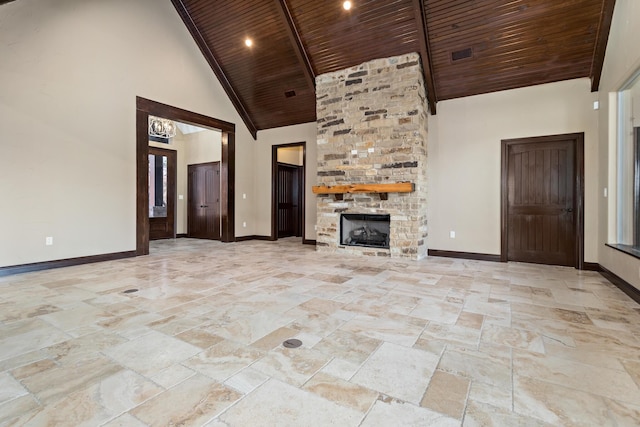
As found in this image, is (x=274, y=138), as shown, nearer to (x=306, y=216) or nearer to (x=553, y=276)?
(x=306, y=216)

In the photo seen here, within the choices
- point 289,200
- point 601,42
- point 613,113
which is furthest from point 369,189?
point 289,200

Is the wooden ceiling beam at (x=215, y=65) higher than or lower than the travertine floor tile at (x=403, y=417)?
higher

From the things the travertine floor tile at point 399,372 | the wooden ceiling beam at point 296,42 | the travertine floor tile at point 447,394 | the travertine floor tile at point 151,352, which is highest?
the wooden ceiling beam at point 296,42

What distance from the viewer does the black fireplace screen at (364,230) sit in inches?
234

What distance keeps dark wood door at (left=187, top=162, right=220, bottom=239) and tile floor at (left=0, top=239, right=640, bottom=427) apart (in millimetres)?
4537

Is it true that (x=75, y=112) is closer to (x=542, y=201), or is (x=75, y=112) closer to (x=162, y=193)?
(x=162, y=193)

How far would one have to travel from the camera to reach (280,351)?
6.56ft

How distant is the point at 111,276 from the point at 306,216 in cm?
433

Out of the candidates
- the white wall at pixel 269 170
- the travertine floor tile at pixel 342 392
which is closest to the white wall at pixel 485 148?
the white wall at pixel 269 170

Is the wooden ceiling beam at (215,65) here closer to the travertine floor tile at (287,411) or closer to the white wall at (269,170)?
the white wall at (269,170)

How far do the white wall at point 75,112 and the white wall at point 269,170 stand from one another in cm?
242

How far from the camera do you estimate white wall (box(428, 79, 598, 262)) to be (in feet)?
15.4

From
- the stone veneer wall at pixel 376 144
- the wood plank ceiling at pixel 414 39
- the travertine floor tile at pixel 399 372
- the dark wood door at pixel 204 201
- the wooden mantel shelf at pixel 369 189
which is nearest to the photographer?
the travertine floor tile at pixel 399 372

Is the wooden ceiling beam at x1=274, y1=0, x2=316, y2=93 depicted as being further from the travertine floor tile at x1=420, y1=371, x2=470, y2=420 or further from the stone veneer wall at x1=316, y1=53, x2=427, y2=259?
the travertine floor tile at x1=420, y1=371, x2=470, y2=420
